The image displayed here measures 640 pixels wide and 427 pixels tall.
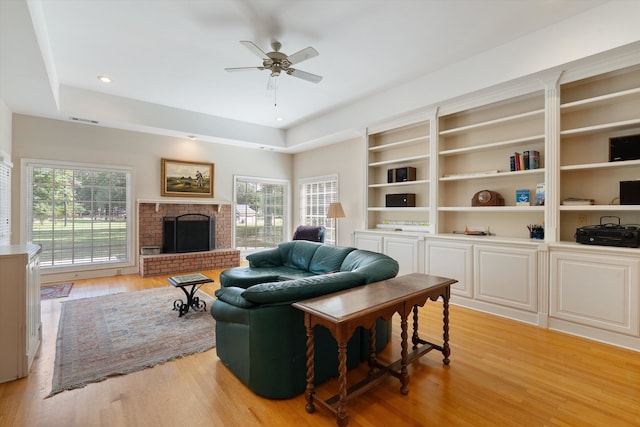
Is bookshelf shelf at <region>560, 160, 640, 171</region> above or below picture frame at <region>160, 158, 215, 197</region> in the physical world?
below

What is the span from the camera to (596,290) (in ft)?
9.81

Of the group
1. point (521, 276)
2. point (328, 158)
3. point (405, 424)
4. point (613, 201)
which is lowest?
point (405, 424)

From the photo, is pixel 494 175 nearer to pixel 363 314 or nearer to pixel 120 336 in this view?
pixel 363 314

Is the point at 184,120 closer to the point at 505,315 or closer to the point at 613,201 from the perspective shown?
the point at 505,315

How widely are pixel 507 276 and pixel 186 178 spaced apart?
593 centimetres

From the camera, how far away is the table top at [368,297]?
5.88 feet

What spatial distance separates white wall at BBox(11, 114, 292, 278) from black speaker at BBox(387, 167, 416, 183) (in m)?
3.34

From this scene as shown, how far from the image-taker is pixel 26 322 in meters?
2.33

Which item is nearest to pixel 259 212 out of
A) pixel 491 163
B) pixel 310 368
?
pixel 491 163

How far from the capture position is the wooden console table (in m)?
1.76

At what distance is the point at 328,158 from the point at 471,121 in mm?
3194

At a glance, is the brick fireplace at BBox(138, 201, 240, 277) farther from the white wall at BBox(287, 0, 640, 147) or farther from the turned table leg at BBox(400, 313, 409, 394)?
the turned table leg at BBox(400, 313, 409, 394)

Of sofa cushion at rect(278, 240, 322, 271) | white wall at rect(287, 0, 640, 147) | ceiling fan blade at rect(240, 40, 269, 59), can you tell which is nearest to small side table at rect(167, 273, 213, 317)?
sofa cushion at rect(278, 240, 322, 271)

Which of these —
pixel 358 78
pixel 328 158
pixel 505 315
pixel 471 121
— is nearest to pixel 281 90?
pixel 358 78
